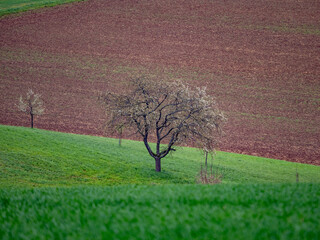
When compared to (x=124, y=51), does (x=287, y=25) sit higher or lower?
higher

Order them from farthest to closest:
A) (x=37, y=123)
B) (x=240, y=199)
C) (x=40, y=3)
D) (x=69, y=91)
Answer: (x=40, y=3) → (x=69, y=91) → (x=37, y=123) → (x=240, y=199)

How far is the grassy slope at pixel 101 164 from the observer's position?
2525 cm

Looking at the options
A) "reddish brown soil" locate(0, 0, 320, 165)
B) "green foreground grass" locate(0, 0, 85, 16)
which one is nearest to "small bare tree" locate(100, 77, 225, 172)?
"reddish brown soil" locate(0, 0, 320, 165)

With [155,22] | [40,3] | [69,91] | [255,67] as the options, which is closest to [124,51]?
[155,22]

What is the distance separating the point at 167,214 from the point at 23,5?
87.6 m

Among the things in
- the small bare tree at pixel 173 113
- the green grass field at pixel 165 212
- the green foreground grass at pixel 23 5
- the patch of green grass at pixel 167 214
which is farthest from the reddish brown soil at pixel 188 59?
the patch of green grass at pixel 167 214

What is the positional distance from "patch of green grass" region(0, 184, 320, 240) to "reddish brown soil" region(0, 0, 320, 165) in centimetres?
3095

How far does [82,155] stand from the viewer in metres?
31.7

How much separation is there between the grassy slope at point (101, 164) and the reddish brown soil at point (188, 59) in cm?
553

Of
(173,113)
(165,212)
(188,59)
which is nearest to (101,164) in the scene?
(173,113)

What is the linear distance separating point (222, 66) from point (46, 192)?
53384mm

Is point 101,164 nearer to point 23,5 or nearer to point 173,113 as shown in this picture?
point 173,113

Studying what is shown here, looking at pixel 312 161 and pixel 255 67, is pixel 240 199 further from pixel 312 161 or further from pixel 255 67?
pixel 255 67

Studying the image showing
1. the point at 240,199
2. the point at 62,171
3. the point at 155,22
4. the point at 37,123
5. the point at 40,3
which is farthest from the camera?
the point at 40,3
